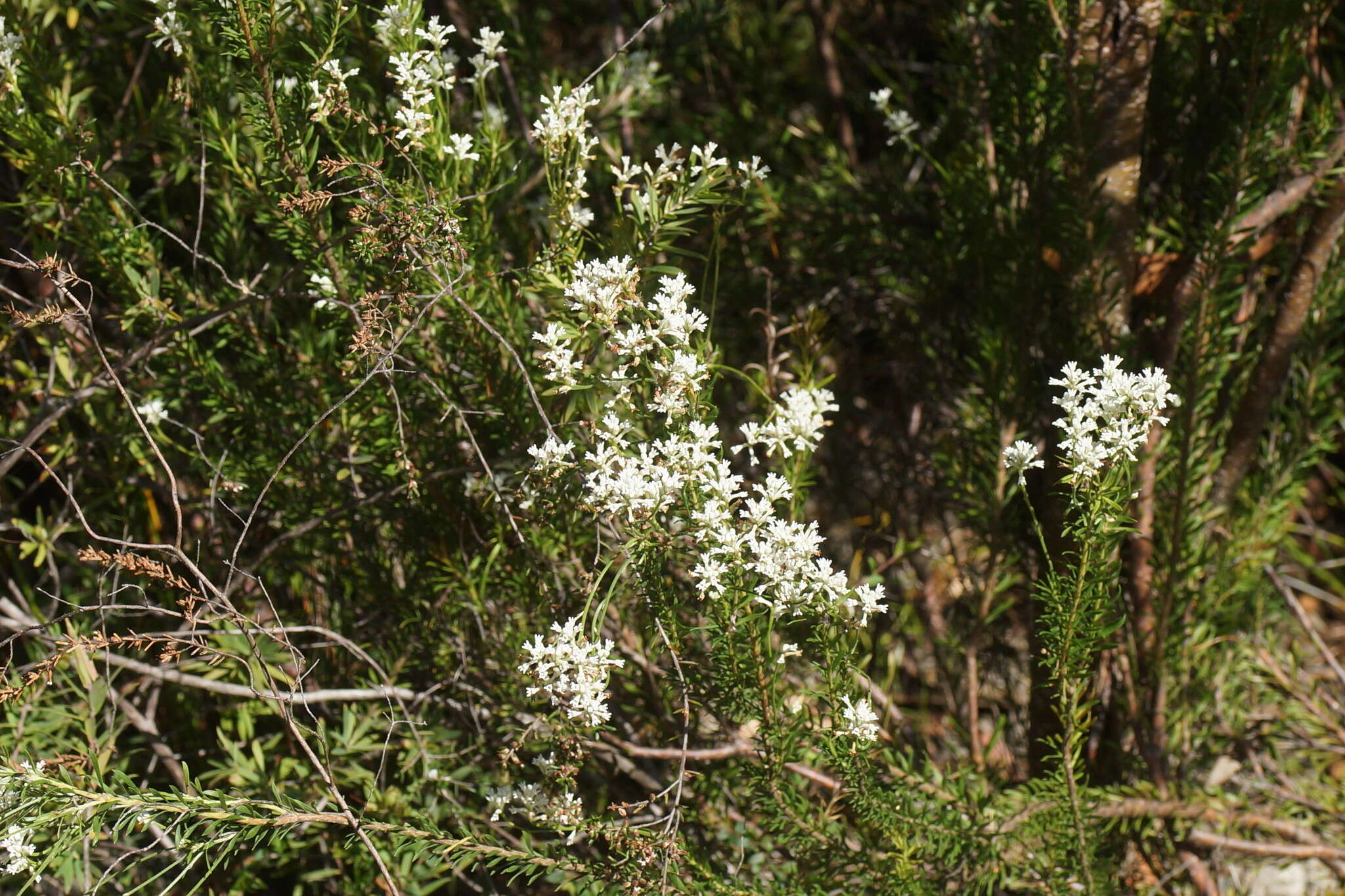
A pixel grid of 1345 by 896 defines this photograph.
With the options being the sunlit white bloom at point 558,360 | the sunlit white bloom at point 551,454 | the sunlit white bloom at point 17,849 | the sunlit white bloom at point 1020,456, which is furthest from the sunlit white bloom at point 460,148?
the sunlit white bloom at point 17,849

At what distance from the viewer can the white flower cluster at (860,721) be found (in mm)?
1039

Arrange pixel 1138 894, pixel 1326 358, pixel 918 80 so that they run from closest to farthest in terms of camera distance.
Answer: pixel 1138 894 < pixel 1326 358 < pixel 918 80

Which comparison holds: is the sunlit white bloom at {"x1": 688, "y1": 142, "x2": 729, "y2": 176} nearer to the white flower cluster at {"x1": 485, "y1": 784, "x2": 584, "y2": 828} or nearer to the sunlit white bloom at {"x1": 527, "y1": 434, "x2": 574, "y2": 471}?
the sunlit white bloom at {"x1": 527, "y1": 434, "x2": 574, "y2": 471}

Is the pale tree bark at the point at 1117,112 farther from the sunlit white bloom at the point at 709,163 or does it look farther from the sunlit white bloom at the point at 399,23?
the sunlit white bloom at the point at 399,23

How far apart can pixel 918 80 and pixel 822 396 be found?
4.74 feet

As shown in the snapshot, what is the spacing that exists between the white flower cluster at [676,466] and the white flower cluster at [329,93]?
1.07 ft

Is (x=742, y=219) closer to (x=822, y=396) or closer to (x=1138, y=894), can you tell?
(x=822, y=396)

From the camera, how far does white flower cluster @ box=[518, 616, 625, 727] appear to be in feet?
3.01

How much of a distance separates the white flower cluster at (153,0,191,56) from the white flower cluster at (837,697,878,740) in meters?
1.03

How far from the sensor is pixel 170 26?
113cm

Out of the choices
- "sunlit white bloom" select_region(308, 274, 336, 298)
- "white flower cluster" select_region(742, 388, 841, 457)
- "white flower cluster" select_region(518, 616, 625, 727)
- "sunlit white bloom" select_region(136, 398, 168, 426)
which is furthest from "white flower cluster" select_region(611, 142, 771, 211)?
"sunlit white bloom" select_region(136, 398, 168, 426)

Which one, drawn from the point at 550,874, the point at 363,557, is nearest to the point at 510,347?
the point at 363,557

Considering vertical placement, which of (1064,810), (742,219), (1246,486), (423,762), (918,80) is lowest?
(423,762)

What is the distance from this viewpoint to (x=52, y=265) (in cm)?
104
